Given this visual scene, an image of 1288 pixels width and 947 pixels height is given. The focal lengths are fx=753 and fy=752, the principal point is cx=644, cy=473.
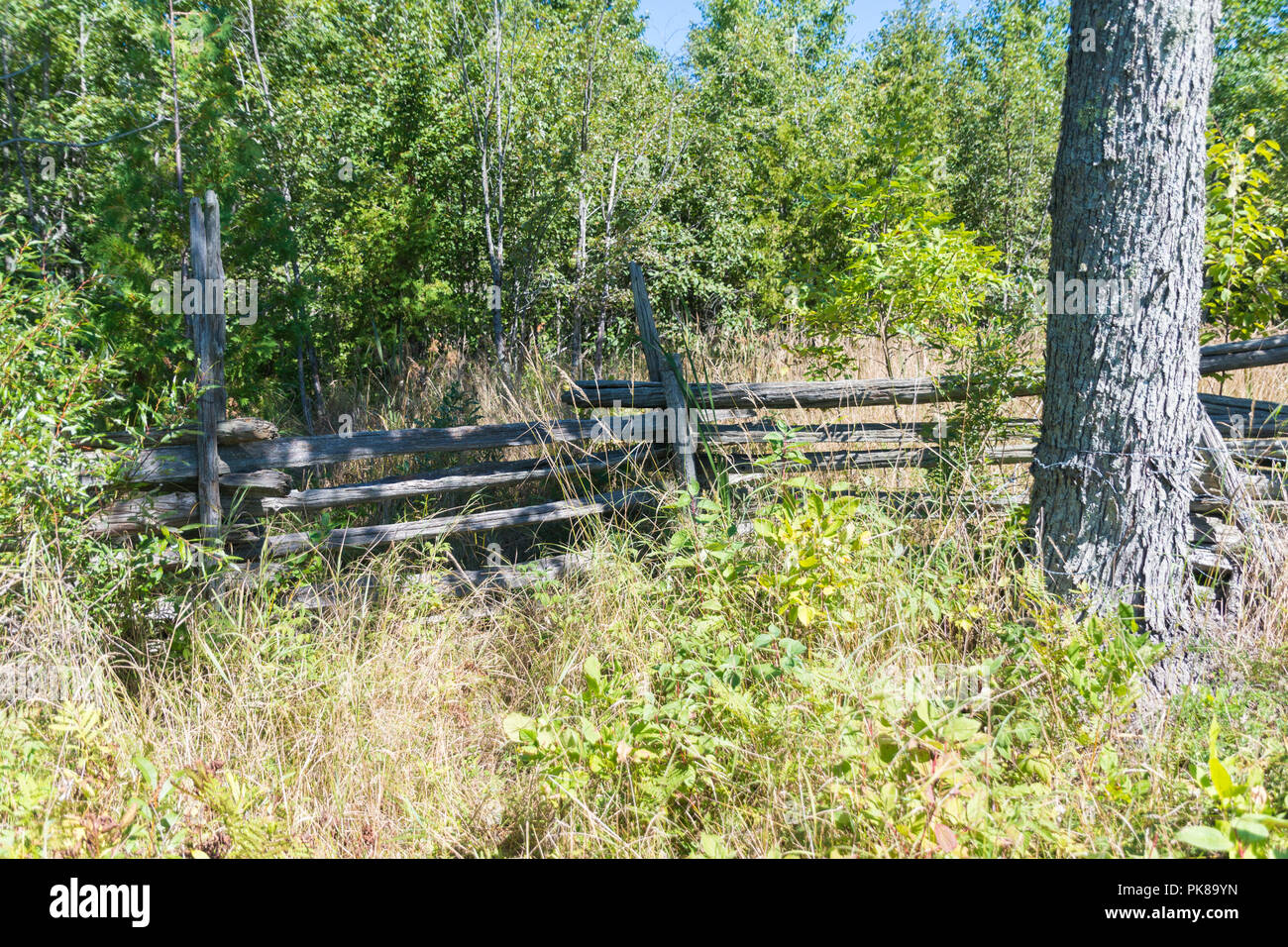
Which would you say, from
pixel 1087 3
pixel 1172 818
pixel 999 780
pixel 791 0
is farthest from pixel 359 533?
pixel 791 0

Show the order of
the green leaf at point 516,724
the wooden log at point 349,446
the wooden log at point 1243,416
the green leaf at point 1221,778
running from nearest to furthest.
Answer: the green leaf at point 1221,778
the green leaf at point 516,724
the wooden log at point 349,446
the wooden log at point 1243,416

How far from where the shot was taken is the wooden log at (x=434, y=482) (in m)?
Answer: 4.09

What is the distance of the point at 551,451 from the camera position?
15.3ft

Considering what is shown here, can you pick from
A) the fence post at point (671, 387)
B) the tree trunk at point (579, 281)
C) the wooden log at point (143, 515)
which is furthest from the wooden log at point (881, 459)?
the tree trunk at point (579, 281)

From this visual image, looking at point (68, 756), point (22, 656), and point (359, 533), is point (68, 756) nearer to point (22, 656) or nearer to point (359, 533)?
point (22, 656)

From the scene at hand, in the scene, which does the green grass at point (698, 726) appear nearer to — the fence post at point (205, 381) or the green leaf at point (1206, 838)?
the green leaf at point (1206, 838)

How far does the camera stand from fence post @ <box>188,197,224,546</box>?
355cm

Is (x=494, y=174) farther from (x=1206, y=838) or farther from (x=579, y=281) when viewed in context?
(x=1206, y=838)

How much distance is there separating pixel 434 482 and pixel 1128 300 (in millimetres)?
3451

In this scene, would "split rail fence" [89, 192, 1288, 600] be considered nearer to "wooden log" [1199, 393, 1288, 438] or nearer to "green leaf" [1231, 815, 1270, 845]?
"wooden log" [1199, 393, 1288, 438]

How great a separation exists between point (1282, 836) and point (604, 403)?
11.7 feet

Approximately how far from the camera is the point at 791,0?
71.0ft

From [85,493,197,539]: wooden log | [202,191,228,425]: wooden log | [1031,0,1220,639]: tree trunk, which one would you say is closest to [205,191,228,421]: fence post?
[202,191,228,425]: wooden log

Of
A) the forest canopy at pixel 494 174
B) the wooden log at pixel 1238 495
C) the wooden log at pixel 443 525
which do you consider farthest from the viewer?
the forest canopy at pixel 494 174
